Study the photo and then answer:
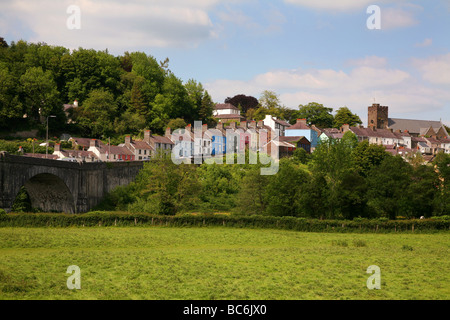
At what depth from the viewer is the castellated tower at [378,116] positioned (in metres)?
158

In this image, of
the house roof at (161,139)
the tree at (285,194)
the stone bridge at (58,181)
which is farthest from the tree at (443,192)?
the house roof at (161,139)

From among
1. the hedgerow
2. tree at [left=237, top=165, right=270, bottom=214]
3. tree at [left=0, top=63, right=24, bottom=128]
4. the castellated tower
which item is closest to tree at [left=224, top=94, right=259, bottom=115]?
the castellated tower

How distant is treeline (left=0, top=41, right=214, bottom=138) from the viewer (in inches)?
3461

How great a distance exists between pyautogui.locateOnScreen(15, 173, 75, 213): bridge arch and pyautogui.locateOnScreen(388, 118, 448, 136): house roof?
12093 centimetres

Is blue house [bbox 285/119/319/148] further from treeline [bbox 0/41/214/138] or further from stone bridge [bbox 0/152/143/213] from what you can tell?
stone bridge [bbox 0/152/143/213]

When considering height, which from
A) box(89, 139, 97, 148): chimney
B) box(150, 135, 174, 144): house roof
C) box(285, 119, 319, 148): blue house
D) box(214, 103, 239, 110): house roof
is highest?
box(214, 103, 239, 110): house roof

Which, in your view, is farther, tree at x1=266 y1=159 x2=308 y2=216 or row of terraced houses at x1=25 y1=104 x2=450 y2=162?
row of terraced houses at x1=25 y1=104 x2=450 y2=162

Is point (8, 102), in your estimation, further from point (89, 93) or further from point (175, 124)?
point (175, 124)

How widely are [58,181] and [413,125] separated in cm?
12784
